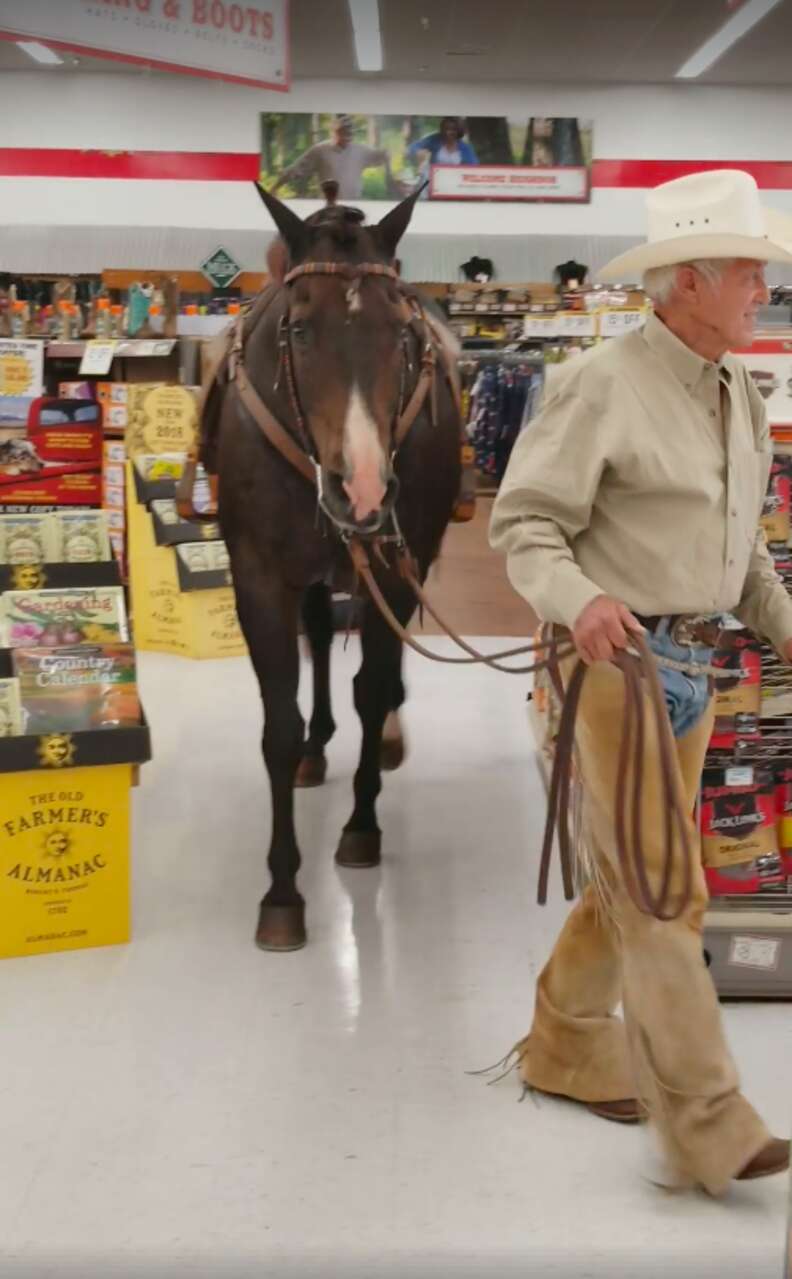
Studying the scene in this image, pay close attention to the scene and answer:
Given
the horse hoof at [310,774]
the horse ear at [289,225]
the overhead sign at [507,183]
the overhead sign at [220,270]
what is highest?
the overhead sign at [507,183]

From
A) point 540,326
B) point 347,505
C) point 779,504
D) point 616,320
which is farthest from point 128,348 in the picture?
point 779,504

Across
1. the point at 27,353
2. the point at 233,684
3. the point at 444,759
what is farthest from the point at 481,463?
the point at 444,759

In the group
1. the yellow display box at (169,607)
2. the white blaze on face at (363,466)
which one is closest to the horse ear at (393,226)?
the white blaze on face at (363,466)

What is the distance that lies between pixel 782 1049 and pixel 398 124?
559 inches

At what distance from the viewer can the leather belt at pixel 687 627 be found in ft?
7.10

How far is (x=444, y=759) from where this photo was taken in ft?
15.9

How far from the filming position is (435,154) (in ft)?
50.3

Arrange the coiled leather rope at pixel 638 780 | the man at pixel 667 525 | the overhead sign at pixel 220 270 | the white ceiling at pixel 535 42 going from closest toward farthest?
the coiled leather rope at pixel 638 780, the man at pixel 667 525, the overhead sign at pixel 220 270, the white ceiling at pixel 535 42

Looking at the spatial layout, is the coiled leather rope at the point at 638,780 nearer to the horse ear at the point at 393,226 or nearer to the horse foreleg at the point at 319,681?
the horse ear at the point at 393,226

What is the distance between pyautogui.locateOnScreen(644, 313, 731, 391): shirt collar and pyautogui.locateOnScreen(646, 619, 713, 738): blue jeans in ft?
1.31

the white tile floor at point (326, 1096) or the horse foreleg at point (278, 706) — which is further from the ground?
the horse foreleg at point (278, 706)

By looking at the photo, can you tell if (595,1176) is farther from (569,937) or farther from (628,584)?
(628,584)

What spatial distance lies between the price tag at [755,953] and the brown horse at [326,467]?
1.06 meters

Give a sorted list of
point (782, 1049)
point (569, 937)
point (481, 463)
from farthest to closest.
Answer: point (481, 463) < point (782, 1049) < point (569, 937)
